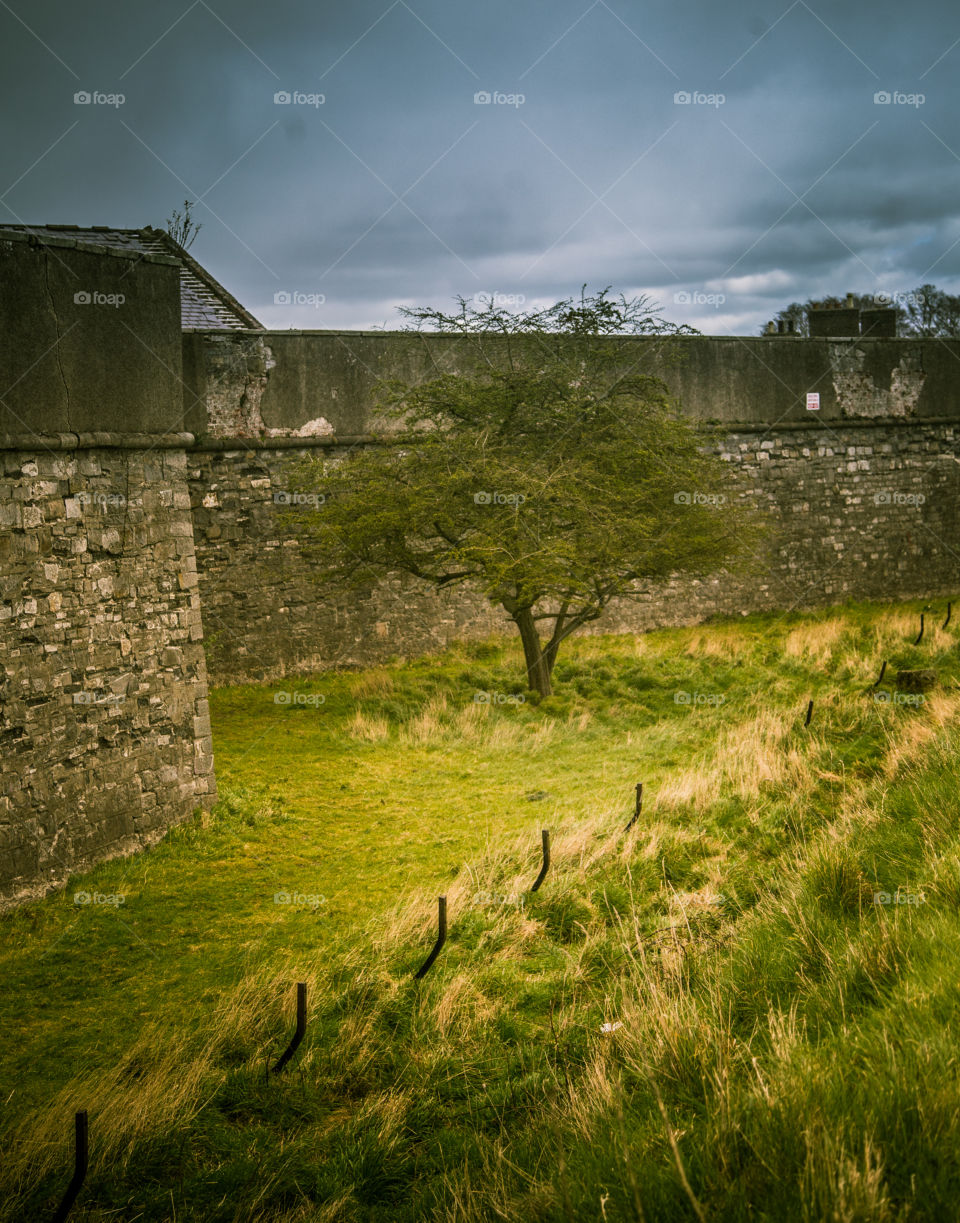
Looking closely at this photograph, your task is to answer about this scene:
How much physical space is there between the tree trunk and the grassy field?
89.7 inches

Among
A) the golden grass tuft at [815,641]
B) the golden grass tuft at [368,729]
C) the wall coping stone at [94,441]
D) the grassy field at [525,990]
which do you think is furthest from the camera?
the golden grass tuft at [815,641]

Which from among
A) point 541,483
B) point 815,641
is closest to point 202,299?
point 541,483

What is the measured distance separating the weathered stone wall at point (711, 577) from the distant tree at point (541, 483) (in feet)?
3.12

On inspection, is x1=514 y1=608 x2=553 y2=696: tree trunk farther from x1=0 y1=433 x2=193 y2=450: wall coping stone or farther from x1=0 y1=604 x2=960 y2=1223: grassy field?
x1=0 y1=433 x2=193 y2=450: wall coping stone

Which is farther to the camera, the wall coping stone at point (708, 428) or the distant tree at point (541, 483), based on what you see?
the wall coping stone at point (708, 428)

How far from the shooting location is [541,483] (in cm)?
1143

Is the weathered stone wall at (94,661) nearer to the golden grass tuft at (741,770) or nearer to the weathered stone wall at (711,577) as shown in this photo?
the golden grass tuft at (741,770)

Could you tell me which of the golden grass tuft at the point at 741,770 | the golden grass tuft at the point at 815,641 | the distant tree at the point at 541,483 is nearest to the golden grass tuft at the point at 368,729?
the distant tree at the point at 541,483

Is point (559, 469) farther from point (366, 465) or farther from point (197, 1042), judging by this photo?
point (197, 1042)

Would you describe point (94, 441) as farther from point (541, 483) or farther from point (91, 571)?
point (541, 483)

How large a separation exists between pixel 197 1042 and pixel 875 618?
14.6 metres

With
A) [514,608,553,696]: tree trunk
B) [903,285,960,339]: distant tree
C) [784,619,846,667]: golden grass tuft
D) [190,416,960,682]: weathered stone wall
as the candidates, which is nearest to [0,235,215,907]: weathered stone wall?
[514,608,553,696]: tree trunk

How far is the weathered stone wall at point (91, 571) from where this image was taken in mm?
7266

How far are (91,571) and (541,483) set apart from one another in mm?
5398
